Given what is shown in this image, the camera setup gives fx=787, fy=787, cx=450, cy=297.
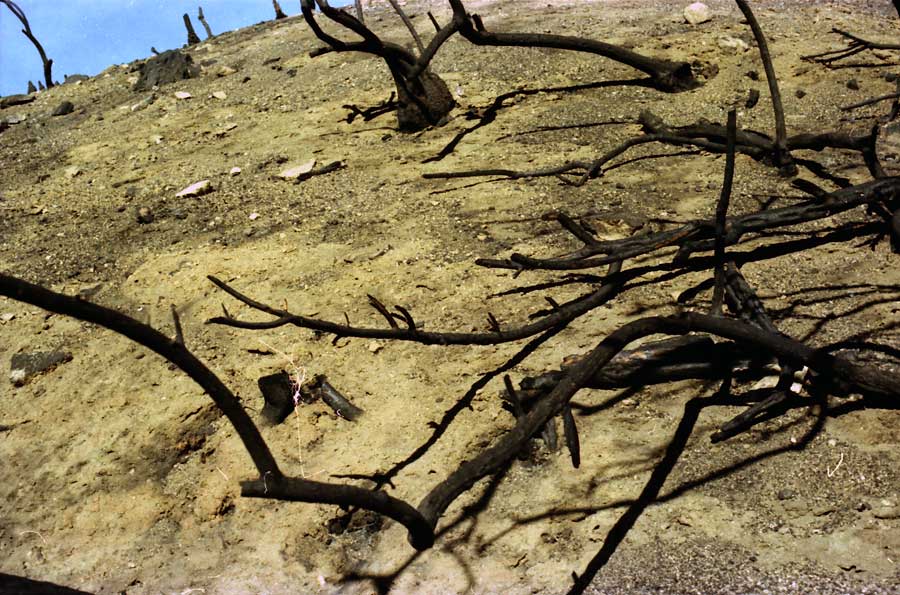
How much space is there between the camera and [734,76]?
19.6ft

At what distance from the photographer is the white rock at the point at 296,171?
5711mm

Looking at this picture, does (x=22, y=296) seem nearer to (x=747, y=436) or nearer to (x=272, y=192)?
(x=747, y=436)

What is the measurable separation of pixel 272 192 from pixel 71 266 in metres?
1.40

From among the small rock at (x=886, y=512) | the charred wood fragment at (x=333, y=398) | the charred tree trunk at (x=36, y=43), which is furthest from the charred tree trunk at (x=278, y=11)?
the small rock at (x=886, y=512)

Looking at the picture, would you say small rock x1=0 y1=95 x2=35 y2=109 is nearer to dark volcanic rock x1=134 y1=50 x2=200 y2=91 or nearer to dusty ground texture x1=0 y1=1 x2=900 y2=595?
dark volcanic rock x1=134 y1=50 x2=200 y2=91

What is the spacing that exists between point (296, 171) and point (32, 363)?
2.26m

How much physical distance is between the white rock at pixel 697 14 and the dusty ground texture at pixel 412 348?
0.26 metres

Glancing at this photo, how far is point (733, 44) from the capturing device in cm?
642

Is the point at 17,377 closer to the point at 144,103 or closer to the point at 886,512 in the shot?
the point at 886,512

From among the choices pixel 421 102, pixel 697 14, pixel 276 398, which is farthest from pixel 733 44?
pixel 276 398

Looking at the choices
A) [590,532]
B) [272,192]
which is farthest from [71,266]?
[590,532]

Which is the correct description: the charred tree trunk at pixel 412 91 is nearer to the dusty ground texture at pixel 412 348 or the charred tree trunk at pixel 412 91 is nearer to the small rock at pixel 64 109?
the dusty ground texture at pixel 412 348

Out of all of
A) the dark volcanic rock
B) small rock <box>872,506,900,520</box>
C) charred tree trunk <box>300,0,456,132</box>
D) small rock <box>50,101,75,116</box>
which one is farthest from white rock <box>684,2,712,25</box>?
small rock <box>50,101,75,116</box>

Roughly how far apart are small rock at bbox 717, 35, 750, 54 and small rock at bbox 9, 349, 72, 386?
536 centimetres
